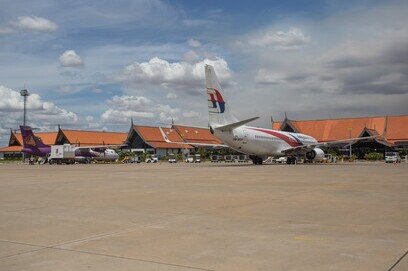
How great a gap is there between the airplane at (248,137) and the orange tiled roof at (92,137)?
189 feet

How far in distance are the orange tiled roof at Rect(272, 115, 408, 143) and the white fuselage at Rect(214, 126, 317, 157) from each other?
32.3m

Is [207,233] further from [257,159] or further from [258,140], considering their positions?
[257,159]

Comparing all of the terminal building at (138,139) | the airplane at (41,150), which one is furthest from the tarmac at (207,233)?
the terminal building at (138,139)

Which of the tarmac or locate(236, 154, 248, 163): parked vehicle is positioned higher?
locate(236, 154, 248, 163): parked vehicle

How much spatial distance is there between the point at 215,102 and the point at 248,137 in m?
5.86

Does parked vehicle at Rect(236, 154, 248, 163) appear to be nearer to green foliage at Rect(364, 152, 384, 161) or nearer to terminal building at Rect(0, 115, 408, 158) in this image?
terminal building at Rect(0, 115, 408, 158)

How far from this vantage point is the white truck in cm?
6862

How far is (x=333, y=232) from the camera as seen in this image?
8.61m

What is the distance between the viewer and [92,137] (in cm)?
10719

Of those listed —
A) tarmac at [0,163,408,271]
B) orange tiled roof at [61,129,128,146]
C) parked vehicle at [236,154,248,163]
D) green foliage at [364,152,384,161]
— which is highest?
orange tiled roof at [61,129,128,146]

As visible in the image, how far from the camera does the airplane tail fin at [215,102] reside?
44156 millimetres

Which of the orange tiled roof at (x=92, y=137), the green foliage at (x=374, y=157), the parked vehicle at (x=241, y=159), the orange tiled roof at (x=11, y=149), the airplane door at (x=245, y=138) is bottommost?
the parked vehicle at (x=241, y=159)

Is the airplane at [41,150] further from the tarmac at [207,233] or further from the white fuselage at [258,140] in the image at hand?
the tarmac at [207,233]

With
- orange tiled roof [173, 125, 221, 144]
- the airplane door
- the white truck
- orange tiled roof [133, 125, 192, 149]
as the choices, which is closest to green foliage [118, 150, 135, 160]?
orange tiled roof [133, 125, 192, 149]
